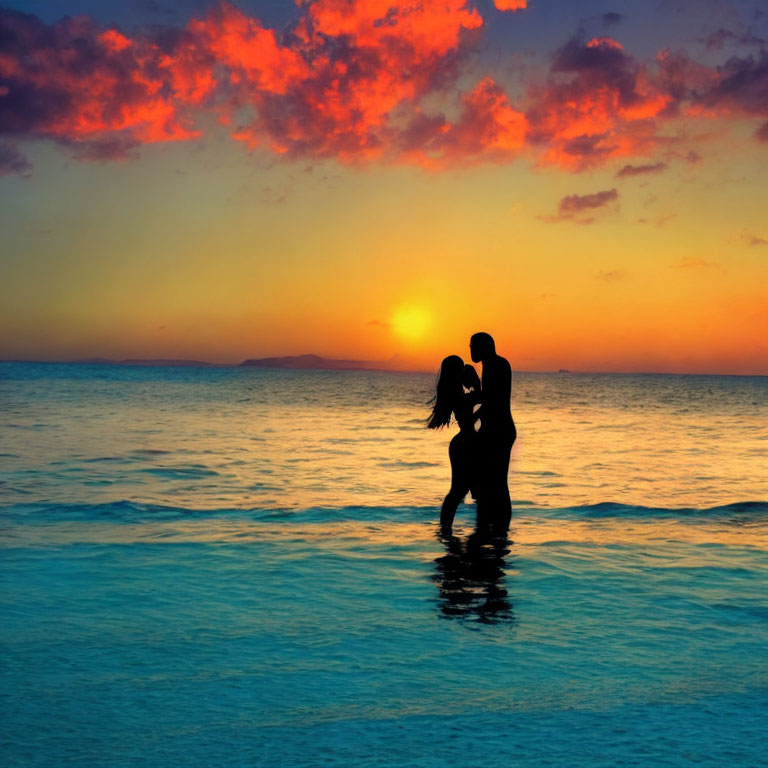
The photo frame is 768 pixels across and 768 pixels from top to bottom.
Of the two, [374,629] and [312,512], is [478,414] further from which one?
[374,629]

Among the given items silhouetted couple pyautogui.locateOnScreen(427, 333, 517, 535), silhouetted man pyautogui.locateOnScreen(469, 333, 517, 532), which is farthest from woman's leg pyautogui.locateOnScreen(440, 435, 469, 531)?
silhouetted man pyautogui.locateOnScreen(469, 333, 517, 532)

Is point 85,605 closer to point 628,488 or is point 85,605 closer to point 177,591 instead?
point 177,591

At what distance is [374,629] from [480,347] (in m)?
4.15

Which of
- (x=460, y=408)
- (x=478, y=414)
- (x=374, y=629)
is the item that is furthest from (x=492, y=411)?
(x=374, y=629)

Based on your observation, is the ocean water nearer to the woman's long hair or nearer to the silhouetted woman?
the silhouetted woman

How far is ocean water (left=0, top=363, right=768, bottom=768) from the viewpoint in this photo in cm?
365

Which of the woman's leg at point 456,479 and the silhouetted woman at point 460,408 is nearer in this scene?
the silhouetted woman at point 460,408

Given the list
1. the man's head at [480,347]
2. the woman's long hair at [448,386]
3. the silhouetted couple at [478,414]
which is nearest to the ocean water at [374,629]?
the silhouetted couple at [478,414]

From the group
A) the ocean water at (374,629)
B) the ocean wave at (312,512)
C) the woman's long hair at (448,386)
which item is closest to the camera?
the ocean water at (374,629)

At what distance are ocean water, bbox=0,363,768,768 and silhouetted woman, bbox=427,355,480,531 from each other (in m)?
0.88

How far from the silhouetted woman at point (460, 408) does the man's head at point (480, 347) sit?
169mm

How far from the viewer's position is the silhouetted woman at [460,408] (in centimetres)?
863

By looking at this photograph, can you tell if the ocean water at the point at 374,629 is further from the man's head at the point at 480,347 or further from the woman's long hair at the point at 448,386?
the man's head at the point at 480,347

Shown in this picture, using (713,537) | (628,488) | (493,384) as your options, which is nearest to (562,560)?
(493,384)
